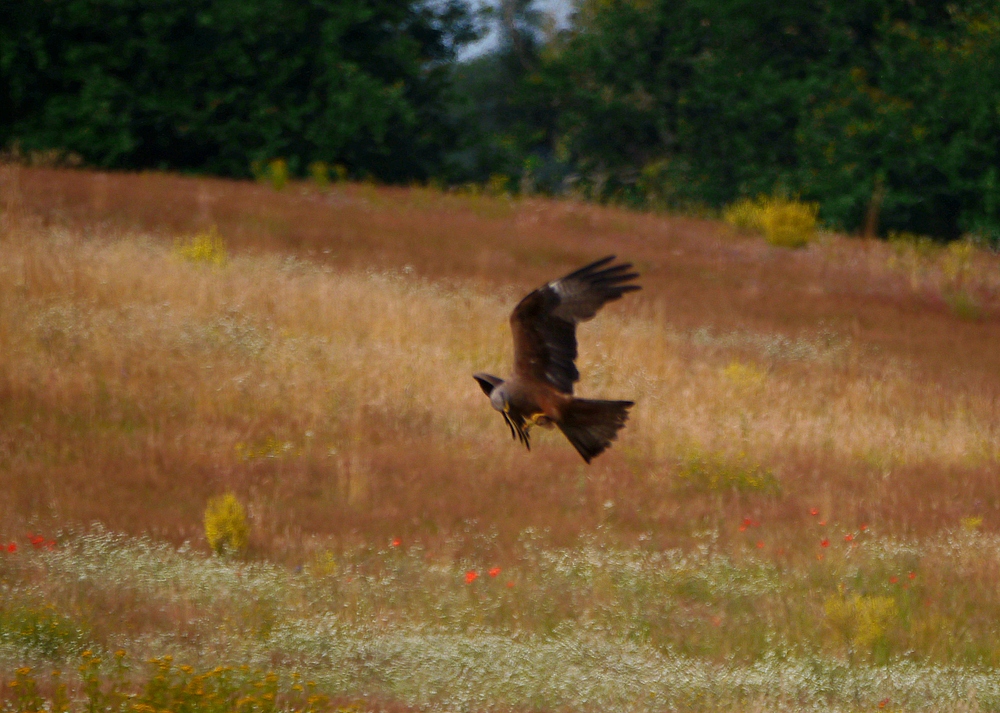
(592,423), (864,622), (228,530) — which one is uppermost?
(592,423)

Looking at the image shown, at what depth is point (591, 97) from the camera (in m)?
33.0

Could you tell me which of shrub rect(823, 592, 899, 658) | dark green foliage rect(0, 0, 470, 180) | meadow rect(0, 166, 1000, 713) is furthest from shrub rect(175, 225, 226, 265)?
dark green foliage rect(0, 0, 470, 180)

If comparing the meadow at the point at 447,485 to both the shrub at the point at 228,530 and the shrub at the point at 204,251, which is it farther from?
the shrub at the point at 228,530

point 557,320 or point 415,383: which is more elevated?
point 557,320

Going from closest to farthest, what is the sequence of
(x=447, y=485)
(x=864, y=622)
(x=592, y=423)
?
(x=592, y=423) → (x=864, y=622) → (x=447, y=485)

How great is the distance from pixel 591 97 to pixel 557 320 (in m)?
28.3

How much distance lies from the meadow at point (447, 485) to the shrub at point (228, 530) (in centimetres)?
16

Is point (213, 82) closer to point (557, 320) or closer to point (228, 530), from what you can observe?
point (228, 530)

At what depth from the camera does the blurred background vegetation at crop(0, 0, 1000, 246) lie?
83.5 ft

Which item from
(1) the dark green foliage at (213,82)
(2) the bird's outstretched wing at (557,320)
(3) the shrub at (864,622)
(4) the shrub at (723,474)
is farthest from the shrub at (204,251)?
(1) the dark green foliage at (213,82)

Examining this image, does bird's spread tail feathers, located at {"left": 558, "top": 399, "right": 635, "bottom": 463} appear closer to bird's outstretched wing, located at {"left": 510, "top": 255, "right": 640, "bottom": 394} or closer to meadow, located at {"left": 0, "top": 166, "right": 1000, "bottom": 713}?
bird's outstretched wing, located at {"left": 510, "top": 255, "right": 640, "bottom": 394}

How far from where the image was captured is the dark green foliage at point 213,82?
2508 cm

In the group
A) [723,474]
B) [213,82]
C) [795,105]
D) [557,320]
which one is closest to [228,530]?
[557,320]

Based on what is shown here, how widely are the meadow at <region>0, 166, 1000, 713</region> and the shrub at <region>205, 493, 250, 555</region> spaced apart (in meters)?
0.16
